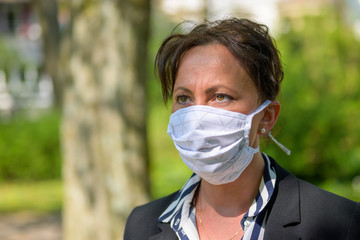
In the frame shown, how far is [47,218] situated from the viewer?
897 centimetres

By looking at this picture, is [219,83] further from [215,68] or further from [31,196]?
[31,196]

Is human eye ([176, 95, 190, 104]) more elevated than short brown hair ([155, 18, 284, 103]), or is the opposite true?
short brown hair ([155, 18, 284, 103])

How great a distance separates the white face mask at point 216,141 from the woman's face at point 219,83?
36mm

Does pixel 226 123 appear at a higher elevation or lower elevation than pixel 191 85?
lower

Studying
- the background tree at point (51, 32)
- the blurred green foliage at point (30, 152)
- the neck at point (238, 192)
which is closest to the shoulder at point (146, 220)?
the neck at point (238, 192)

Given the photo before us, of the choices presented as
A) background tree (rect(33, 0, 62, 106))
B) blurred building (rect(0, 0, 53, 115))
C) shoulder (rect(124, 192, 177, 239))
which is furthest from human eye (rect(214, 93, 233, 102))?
blurred building (rect(0, 0, 53, 115))

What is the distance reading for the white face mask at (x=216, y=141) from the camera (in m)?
2.09

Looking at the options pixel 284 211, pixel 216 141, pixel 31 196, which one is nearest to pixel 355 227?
pixel 284 211

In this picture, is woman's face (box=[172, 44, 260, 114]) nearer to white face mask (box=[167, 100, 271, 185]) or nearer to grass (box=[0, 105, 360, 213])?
white face mask (box=[167, 100, 271, 185])

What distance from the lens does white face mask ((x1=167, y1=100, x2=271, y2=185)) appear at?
6.87 feet

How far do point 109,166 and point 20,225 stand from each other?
169 inches

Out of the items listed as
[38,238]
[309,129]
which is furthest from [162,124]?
[38,238]

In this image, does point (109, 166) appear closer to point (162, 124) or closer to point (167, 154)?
point (167, 154)

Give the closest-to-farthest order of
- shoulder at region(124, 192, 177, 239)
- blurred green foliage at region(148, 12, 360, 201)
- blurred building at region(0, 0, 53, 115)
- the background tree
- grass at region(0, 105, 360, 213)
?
shoulder at region(124, 192, 177, 239)
grass at region(0, 105, 360, 213)
blurred green foliage at region(148, 12, 360, 201)
the background tree
blurred building at region(0, 0, 53, 115)
